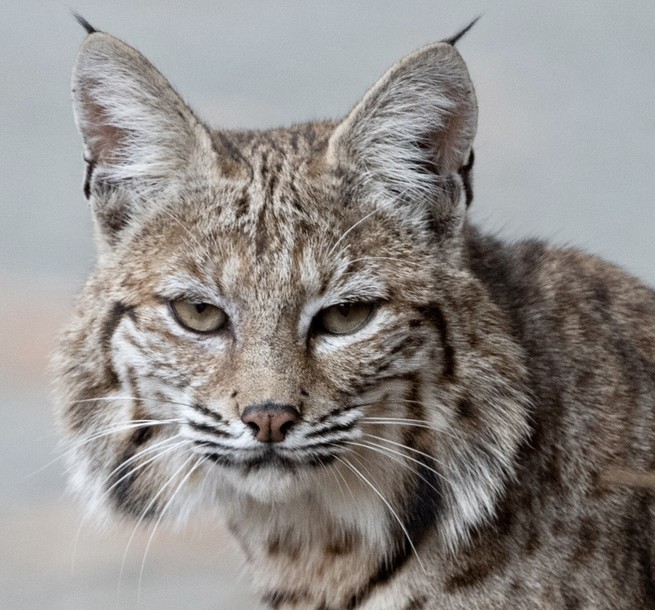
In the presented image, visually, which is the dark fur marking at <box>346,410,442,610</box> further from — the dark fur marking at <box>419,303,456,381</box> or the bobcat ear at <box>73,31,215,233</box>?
the bobcat ear at <box>73,31,215,233</box>

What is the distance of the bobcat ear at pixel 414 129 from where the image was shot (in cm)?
450

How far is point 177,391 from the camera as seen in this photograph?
4340mm

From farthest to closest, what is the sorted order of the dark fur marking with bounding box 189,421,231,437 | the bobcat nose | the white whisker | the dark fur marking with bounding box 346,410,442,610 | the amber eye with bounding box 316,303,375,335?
the dark fur marking with bounding box 346,410,442,610 < the white whisker < the amber eye with bounding box 316,303,375,335 < the dark fur marking with bounding box 189,421,231,437 < the bobcat nose

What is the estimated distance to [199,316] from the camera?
4383 mm

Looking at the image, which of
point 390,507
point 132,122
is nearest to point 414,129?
point 132,122

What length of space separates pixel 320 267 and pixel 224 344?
1.51 feet

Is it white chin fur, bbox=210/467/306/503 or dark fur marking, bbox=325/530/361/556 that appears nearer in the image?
white chin fur, bbox=210/467/306/503

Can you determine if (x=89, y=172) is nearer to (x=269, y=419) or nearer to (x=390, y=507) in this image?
(x=269, y=419)

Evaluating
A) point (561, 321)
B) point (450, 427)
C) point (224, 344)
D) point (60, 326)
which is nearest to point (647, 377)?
point (561, 321)

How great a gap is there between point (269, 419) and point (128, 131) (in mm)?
1455

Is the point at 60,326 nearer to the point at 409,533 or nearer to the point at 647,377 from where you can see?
the point at 409,533

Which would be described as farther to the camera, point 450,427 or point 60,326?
point 60,326

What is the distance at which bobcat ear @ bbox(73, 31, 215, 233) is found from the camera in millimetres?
4559

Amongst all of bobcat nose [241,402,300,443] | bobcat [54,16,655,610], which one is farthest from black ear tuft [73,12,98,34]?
bobcat nose [241,402,300,443]
